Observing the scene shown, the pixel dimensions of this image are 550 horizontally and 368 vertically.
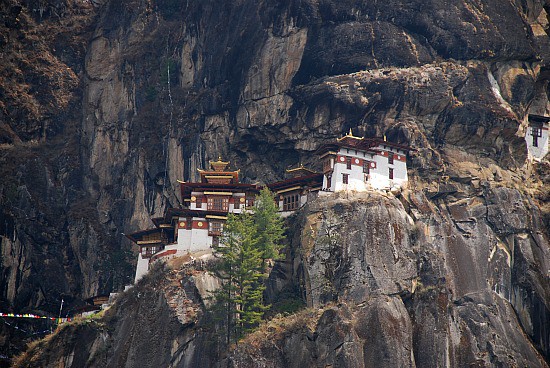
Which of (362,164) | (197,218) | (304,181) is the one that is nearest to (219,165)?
(197,218)

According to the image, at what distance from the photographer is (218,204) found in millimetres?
99188

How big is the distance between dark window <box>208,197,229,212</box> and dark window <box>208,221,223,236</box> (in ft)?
8.96

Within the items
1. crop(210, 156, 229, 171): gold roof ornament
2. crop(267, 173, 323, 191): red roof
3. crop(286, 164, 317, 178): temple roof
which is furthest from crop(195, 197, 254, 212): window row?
crop(210, 156, 229, 171): gold roof ornament

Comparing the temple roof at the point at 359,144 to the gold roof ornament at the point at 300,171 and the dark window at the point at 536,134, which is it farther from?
the dark window at the point at 536,134

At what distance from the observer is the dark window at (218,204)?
98.9 m

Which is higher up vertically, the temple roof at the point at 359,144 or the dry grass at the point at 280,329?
the temple roof at the point at 359,144

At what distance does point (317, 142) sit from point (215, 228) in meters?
15.3

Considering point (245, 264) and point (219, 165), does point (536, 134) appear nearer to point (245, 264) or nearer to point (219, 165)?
point (219, 165)

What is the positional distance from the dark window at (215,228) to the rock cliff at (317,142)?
8.03m

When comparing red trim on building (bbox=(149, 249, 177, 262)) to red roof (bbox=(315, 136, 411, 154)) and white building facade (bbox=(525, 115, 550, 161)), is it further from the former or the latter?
white building facade (bbox=(525, 115, 550, 161))

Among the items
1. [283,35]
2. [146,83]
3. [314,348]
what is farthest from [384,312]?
[146,83]

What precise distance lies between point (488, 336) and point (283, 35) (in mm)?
38759

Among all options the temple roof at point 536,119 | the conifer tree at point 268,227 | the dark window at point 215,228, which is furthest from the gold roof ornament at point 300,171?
the temple roof at point 536,119

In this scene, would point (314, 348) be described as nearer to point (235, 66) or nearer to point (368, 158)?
point (368, 158)
